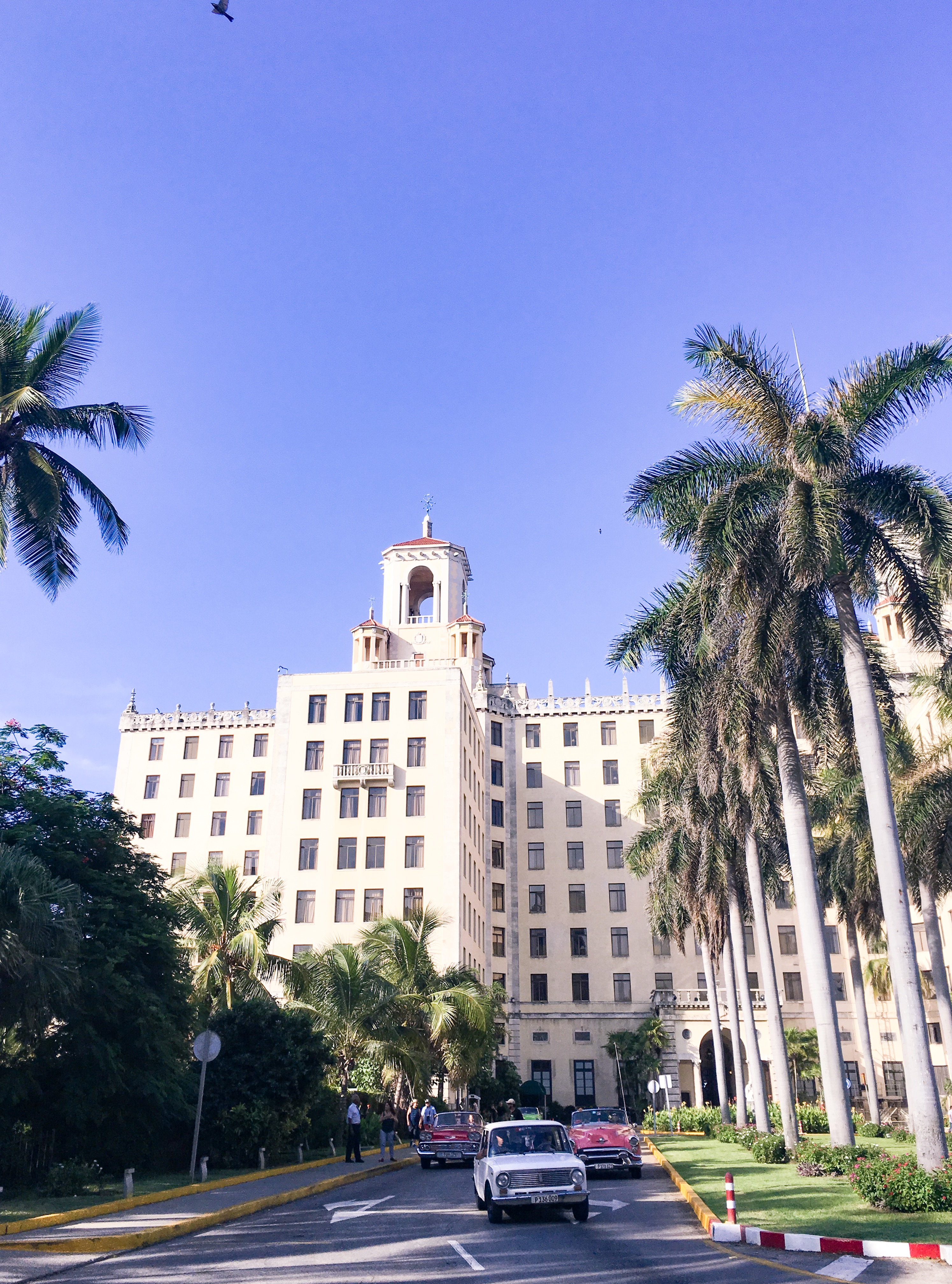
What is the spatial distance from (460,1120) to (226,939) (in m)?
11.1

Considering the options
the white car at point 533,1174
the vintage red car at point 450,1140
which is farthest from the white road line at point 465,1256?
the vintage red car at point 450,1140

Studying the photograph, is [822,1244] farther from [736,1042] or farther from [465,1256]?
[736,1042]

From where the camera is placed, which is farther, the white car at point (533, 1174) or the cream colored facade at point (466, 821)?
the cream colored facade at point (466, 821)

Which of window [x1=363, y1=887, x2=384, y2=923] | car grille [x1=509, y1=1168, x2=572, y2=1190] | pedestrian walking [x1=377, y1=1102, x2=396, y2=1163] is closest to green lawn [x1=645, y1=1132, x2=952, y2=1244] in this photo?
car grille [x1=509, y1=1168, x2=572, y2=1190]

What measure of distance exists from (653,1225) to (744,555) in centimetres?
1189

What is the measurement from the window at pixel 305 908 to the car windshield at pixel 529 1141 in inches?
1597

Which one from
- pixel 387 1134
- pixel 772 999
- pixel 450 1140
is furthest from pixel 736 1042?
pixel 450 1140

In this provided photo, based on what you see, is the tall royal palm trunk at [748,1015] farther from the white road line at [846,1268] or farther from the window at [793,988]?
the window at [793,988]

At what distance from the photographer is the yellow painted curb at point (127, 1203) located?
46.5 feet

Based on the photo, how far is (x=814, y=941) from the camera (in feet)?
69.6

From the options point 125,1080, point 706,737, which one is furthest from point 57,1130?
point 706,737

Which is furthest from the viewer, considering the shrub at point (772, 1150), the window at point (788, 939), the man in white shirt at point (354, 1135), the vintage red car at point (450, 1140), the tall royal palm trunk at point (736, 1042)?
the window at point (788, 939)

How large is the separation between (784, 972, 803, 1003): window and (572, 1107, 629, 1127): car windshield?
4232 centimetres

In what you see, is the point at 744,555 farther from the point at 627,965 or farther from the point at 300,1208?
the point at 627,965
